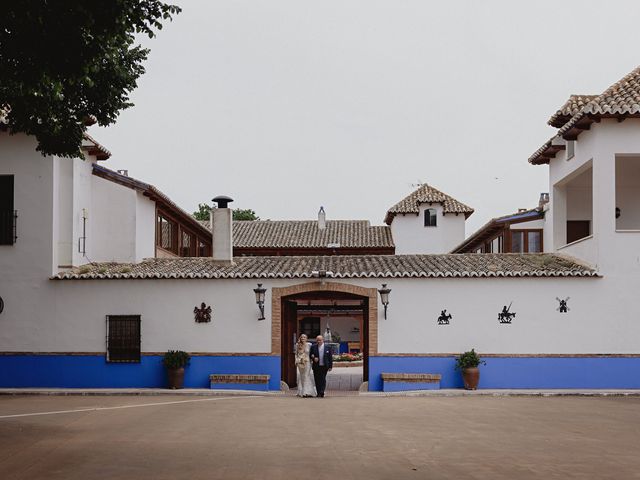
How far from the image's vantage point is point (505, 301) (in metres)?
21.3

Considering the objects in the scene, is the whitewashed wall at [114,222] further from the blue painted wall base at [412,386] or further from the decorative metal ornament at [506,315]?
the decorative metal ornament at [506,315]

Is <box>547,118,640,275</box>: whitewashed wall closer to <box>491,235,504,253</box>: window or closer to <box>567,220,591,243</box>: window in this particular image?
<box>567,220,591,243</box>: window

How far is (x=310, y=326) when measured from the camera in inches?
1880

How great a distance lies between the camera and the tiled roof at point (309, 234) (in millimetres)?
46844

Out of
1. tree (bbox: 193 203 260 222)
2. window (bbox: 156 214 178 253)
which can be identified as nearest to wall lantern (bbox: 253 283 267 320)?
window (bbox: 156 214 178 253)

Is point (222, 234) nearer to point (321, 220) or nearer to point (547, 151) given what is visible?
point (547, 151)

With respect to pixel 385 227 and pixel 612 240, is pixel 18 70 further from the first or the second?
pixel 385 227

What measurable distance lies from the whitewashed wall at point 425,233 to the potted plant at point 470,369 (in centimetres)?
2589

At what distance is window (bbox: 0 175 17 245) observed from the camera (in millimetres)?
22062

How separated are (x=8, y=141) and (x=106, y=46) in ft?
35.7

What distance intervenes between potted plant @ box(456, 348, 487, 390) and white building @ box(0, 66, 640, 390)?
16.1 inches

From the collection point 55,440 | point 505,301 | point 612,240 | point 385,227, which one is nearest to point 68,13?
point 55,440

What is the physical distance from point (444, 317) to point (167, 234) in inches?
481

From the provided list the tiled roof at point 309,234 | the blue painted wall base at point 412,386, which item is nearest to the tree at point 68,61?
the blue painted wall base at point 412,386
